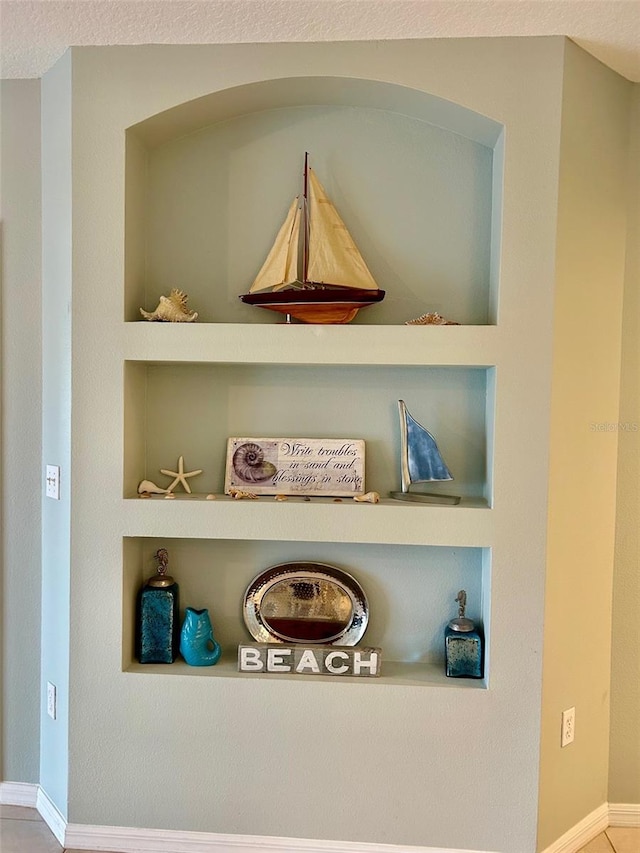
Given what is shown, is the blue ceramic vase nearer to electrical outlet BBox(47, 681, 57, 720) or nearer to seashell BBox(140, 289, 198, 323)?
electrical outlet BBox(47, 681, 57, 720)

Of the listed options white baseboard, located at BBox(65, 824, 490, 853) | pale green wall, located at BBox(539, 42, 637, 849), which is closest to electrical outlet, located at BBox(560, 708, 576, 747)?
Result: pale green wall, located at BBox(539, 42, 637, 849)

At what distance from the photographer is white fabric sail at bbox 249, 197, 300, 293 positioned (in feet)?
7.20

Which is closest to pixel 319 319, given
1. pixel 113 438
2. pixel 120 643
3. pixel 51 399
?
pixel 113 438

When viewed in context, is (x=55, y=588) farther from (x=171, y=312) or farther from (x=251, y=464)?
(x=171, y=312)

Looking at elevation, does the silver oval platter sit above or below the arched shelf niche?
below

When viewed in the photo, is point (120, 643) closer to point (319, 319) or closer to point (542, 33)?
point (319, 319)

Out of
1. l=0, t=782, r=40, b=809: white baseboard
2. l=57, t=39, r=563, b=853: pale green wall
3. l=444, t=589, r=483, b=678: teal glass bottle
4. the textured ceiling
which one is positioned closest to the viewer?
the textured ceiling

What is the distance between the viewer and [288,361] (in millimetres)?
2121

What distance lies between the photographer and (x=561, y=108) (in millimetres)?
2014

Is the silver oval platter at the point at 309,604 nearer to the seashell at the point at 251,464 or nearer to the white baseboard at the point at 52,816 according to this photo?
the seashell at the point at 251,464

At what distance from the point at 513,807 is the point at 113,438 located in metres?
1.62

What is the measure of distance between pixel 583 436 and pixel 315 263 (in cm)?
97

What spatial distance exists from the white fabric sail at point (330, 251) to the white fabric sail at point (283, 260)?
0.05 m

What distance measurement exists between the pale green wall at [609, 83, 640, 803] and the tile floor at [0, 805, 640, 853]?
110mm
